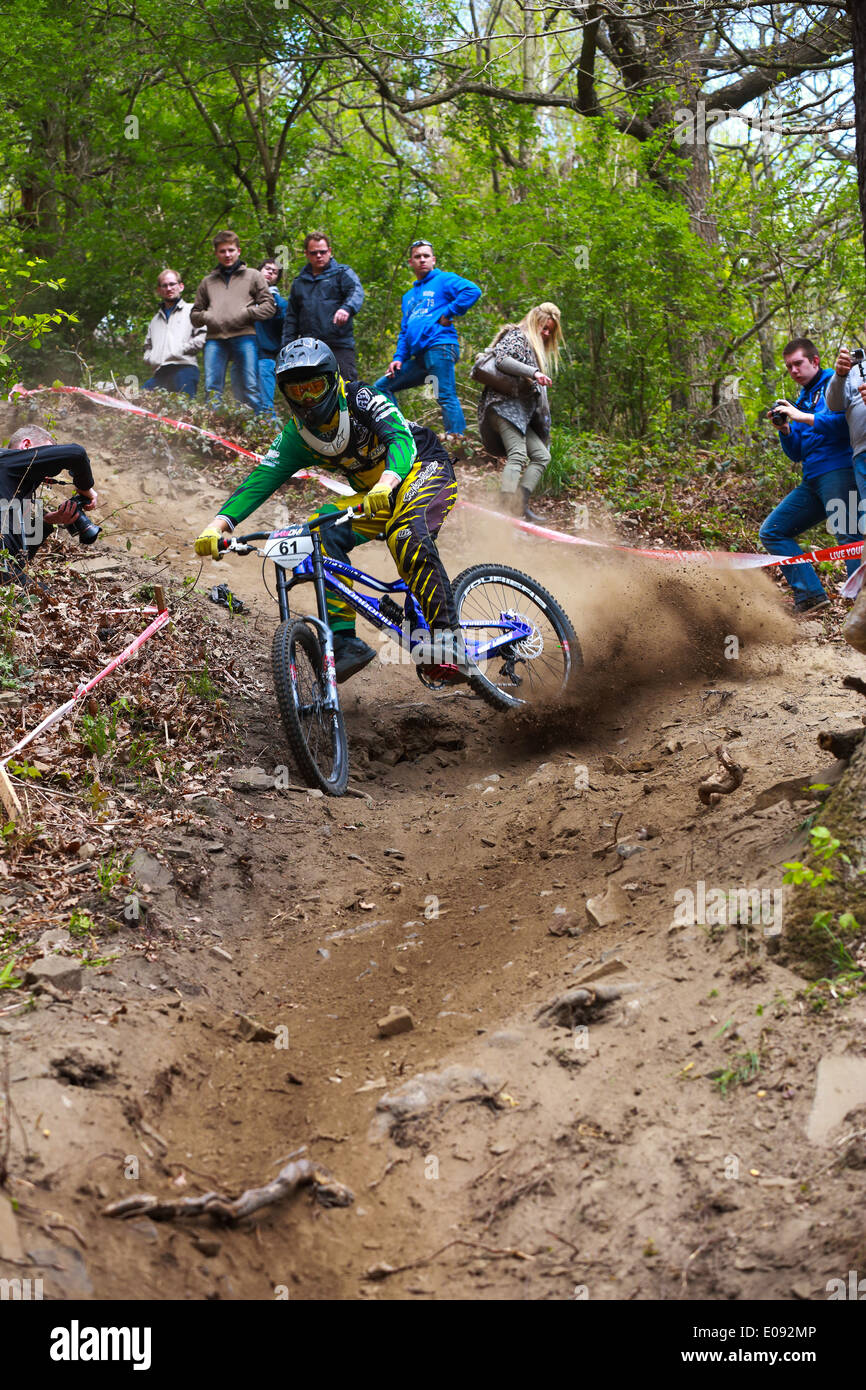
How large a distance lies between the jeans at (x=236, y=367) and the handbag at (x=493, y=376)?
2.92m

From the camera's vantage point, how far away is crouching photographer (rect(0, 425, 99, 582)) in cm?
622

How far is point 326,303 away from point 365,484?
480 cm

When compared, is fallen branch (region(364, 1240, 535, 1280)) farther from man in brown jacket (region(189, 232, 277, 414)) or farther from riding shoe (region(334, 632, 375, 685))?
man in brown jacket (region(189, 232, 277, 414))

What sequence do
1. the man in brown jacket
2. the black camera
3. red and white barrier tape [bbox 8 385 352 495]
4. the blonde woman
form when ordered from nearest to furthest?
the black camera < the blonde woman < red and white barrier tape [bbox 8 385 352 495] < the man in brown jacket

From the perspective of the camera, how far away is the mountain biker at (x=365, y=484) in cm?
611

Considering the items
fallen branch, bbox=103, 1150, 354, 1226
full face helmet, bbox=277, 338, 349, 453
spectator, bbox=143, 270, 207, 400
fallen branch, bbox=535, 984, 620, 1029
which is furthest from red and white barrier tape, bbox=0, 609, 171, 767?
spectator, bbox=143, 270, 207, 400

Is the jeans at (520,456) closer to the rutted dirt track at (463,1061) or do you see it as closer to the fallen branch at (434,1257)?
the rutted dirt track at (463,1061)

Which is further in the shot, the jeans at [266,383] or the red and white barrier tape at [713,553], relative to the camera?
the jeans at [266,383]

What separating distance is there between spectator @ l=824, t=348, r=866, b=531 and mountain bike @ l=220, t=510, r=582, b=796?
239 centimetres

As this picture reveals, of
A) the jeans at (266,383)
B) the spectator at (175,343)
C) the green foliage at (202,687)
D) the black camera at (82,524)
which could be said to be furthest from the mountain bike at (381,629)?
the spectator at (175,343)

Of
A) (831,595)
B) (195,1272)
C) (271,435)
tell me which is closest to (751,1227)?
(195,1272)

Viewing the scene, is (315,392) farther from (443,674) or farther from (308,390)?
(443,674)

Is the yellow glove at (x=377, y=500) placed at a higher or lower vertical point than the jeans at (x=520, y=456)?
lower

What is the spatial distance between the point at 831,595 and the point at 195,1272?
8.02 m
